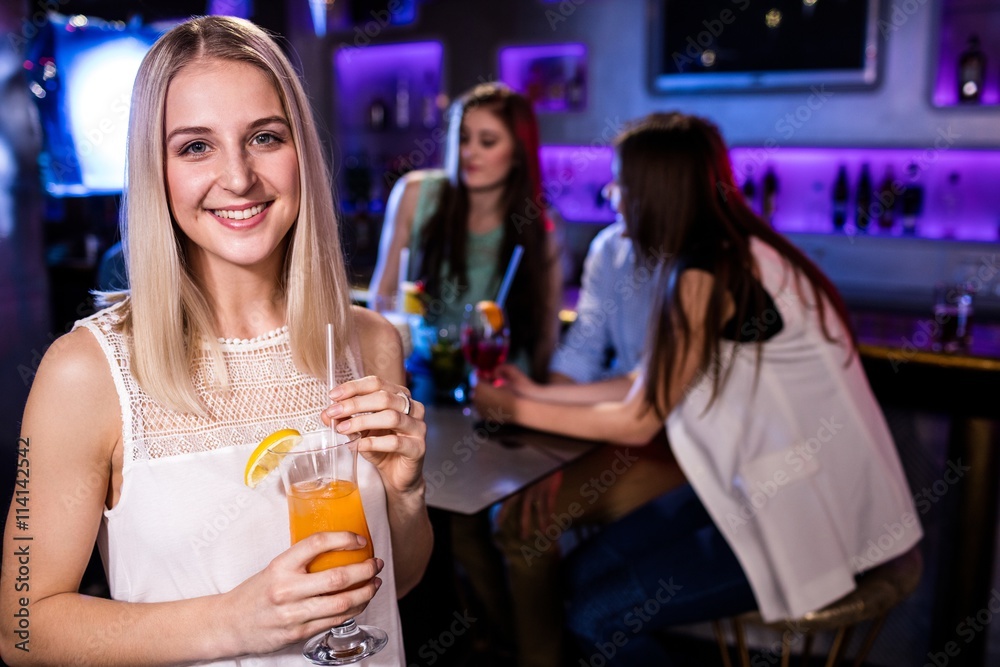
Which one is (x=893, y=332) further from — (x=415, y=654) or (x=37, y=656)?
(x=37, y=656)

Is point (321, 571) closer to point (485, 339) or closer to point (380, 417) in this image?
point (380, 417)

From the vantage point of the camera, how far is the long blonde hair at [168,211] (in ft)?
4.21

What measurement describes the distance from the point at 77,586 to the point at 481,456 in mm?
892

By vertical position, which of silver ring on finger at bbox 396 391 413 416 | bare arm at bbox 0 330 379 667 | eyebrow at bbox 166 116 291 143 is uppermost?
eyebrow at bbox 166 116 291 143

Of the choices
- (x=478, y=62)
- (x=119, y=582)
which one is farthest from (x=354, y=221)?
(x=119, y=582)

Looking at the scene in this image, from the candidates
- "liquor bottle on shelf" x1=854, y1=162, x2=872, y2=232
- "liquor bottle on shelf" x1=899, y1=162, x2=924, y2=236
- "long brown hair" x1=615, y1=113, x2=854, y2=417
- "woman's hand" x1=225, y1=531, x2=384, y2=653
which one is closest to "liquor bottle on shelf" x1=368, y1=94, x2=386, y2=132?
"liquor bottle on shelf" x1=854, y1=162, x2=872, y2=232

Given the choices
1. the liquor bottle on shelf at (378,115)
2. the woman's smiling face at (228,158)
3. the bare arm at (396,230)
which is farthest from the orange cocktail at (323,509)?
the liquor bottle on shelf at (378,115)

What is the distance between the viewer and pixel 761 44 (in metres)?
4.46

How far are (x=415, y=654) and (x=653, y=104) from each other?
11.7 feet

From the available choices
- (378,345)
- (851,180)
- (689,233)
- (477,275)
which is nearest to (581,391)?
(689,233)

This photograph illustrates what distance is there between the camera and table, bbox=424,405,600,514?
171 centimetres

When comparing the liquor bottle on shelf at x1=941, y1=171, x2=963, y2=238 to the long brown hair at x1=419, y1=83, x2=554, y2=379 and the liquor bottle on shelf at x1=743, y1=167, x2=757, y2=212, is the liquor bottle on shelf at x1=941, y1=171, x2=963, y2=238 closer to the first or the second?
the liquor bottle on shelf at x1=743, y1=167, x2=757, y2=212

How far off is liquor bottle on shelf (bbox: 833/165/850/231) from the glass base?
3823mm

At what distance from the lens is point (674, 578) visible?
2.05 m
